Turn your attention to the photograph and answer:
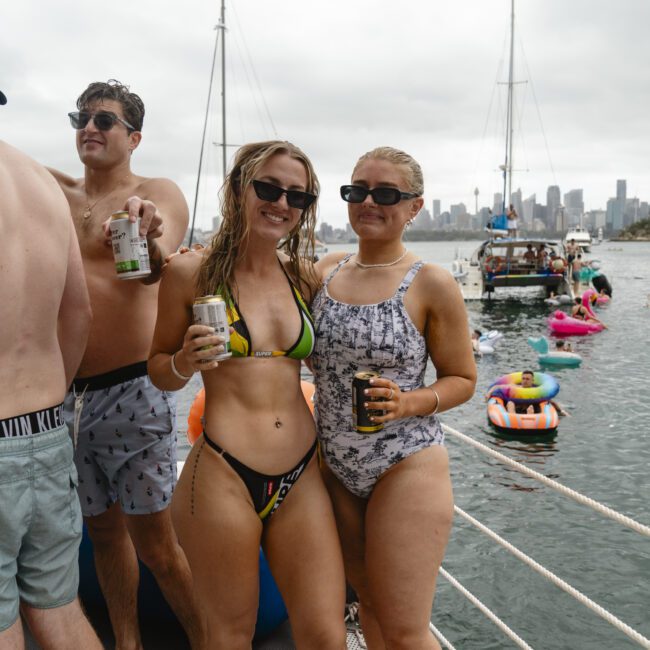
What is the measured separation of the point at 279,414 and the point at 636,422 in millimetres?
14018

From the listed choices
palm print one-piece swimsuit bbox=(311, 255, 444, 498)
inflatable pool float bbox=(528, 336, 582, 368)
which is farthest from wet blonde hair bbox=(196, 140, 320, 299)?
inflatable pool float bbox=(528, 336, 582, 368)

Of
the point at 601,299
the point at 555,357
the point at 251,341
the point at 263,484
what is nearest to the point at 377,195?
the point at 251,341

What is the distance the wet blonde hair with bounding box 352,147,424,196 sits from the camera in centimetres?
215

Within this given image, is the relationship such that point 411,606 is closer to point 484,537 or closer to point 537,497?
point 484,537

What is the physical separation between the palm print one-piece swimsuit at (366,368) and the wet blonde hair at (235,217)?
0.96 ft

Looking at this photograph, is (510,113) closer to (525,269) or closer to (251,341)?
(525,269)

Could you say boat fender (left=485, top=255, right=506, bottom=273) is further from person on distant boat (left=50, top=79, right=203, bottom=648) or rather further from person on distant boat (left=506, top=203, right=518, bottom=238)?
person on distant boat (left=50, top=79, right=203, bottom=648)

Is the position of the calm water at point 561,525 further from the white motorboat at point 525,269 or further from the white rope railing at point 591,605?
the white motorboat at point 525,269

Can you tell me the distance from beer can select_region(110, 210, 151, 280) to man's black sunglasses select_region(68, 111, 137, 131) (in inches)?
24.3

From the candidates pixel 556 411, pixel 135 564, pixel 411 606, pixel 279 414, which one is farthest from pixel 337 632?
pixel 556 411

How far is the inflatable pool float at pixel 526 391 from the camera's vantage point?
43.7ft

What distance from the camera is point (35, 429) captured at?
163 cm

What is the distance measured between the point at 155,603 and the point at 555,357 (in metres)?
18.3

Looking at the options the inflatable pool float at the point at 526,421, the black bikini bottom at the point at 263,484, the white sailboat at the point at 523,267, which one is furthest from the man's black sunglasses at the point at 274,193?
the white sailboat at the point at 523,267
